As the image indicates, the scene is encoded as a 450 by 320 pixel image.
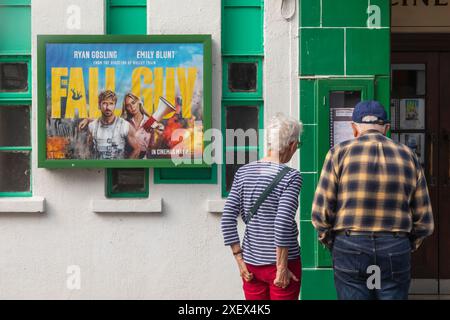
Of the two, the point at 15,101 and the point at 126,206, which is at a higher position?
the point at 15,101

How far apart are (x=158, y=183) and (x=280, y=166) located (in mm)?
2584

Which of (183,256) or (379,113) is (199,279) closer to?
(183,256)

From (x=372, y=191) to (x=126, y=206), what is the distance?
3177 millimetres

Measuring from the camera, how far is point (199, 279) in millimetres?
7180

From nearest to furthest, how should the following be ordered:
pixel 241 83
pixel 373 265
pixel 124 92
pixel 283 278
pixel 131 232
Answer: pixel 373 265
pixel 283 278
pixel 124 92
pixel 131 232
pixel 241 83

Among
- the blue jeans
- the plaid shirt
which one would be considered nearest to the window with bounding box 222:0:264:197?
the plaid shirt

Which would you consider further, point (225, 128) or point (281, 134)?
point (225, 128)

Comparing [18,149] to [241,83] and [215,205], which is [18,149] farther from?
[241,83]

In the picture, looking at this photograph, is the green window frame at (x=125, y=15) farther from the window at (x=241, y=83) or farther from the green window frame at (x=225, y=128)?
the green window frame at (x=225, y=128)

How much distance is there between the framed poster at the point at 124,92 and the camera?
23.2 ft

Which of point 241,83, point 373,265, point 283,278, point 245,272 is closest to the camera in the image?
point 373,265

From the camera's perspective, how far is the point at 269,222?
4.73 m

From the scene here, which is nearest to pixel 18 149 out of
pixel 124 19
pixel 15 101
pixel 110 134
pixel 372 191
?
pixel 15 101

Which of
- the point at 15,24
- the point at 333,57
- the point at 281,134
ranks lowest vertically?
the point at 281,134
